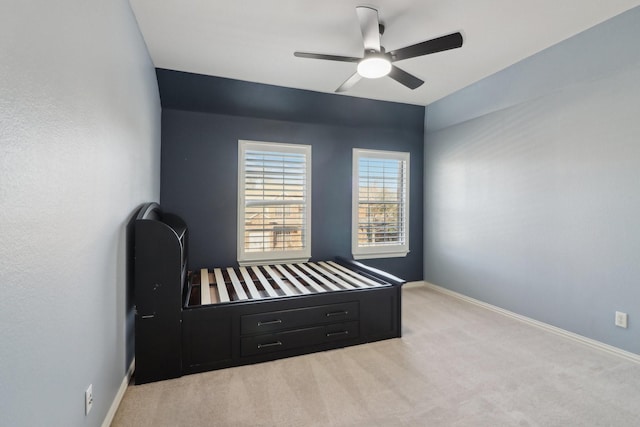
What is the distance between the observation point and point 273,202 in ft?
13.0

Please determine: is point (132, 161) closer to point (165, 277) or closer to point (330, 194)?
point (165, 277)

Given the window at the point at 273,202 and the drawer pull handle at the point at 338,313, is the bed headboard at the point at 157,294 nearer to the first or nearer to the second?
the drawer pull handle at the point at 338,313

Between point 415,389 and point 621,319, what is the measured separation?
6.56ft

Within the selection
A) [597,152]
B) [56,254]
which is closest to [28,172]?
[56,254]

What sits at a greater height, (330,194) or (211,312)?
(330,194)

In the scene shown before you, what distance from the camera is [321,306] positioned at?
275cm

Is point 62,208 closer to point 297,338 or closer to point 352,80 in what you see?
point 297,338

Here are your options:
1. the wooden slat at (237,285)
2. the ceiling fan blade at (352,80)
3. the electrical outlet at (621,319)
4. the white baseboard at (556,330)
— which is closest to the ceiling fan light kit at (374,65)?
the ceiling fan blade at (352,80)

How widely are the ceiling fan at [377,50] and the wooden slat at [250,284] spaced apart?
205cm

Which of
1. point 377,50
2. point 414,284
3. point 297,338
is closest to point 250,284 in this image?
point 297,338

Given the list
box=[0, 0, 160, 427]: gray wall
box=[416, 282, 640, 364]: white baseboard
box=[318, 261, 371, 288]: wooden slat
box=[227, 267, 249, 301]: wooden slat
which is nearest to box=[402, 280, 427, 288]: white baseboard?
box=[416, 282, 640, 364]: white baseboard

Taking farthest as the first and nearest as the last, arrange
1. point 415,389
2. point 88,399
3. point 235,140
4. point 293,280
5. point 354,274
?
point 235,140 → point 354,274 → point 293,280 → point 415,389 → point 88,399

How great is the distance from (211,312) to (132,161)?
52.1 inches

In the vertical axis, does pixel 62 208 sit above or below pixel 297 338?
above
